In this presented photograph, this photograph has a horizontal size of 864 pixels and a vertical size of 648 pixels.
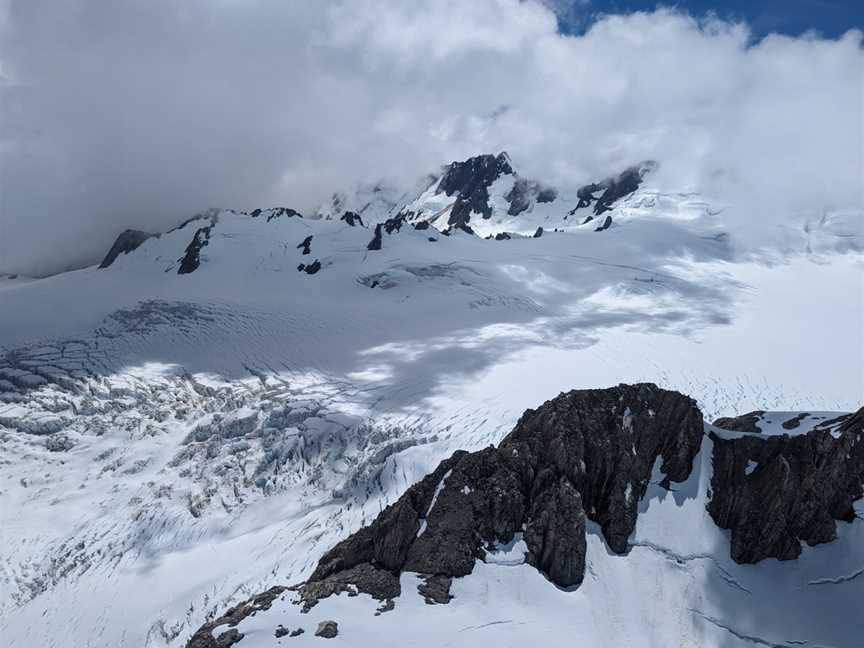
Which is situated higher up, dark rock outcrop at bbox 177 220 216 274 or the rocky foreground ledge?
dark rock outcrop at bbox 177 220 216 274

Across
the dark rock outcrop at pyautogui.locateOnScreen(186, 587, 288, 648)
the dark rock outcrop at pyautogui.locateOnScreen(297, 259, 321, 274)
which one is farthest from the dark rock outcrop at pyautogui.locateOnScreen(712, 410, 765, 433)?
the dark rock outcrop at pyautogui.locateOnScreen(297, 259, 321, 274)

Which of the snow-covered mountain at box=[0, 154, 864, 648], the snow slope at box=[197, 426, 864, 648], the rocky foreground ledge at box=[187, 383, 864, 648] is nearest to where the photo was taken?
the snow slope at box=[197, 426, 864, 648]

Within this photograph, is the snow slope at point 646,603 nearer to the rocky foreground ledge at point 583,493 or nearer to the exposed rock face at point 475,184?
the rocky foreground ledge at point 583,493

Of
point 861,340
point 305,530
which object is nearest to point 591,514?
point 305,530

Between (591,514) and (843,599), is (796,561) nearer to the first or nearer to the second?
(843,599)

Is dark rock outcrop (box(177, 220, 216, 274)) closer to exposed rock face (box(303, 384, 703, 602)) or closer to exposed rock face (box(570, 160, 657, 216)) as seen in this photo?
exposed rock face (box(303, 384, 703, 602))

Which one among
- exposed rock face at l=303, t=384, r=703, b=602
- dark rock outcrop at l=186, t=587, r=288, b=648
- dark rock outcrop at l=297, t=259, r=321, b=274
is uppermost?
dark rock outcrop at l=297, t=259, r=321, b=274

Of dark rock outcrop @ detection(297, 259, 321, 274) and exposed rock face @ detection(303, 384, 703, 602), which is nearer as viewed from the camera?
exposed rock face @ detection(303, 384, 703, 602)
